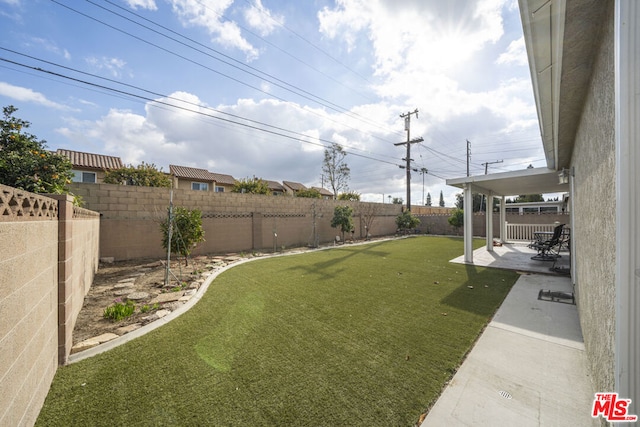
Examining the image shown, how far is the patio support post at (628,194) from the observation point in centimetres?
93

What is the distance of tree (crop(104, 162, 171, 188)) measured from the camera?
13773 millimetres

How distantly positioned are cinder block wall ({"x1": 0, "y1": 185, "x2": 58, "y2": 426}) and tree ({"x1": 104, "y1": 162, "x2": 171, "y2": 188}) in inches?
551

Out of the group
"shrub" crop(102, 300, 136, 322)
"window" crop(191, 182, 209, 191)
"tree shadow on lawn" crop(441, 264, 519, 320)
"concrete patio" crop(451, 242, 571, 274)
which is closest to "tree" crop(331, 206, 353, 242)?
"concrete patio" crop(451, 242, 571, 274)

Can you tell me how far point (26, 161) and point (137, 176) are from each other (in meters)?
11.7

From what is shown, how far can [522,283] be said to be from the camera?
5.28 metres

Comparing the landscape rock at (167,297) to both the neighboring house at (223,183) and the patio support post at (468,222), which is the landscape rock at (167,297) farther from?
the neighboring house at (223,183)

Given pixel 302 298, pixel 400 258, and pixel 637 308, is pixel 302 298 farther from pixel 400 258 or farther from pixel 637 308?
pixel 400 258

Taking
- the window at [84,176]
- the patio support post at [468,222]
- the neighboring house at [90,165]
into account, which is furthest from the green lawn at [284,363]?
the neighboring house at [90,165]

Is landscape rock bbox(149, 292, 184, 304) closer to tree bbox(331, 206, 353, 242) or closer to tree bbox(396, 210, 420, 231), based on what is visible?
tree bbox(331, 206, 353, 242)

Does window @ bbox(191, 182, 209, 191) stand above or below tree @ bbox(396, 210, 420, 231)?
above

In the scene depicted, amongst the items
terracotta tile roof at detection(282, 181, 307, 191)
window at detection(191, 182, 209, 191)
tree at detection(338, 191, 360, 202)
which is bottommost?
tree at detection(338, 191, 360, 202)

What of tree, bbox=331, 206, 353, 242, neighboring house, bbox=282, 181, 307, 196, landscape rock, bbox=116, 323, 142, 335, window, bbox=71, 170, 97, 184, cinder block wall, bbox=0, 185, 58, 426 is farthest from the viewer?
neighboring house, bbox=282, 181, 307, 196

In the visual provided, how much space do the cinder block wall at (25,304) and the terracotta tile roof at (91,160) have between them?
17134mm

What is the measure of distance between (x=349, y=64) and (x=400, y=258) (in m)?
7.81
